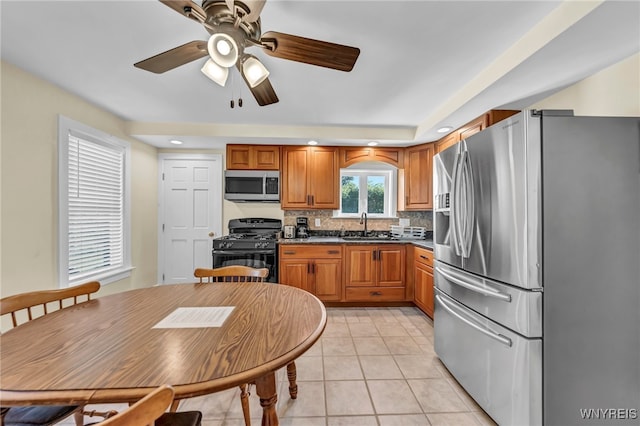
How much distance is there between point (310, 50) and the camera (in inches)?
50.5

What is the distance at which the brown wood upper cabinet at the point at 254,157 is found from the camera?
370 centimetres

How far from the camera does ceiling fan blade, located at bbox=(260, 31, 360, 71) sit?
1219 mm

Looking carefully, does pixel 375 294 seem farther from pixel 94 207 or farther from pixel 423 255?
pixel 94 207

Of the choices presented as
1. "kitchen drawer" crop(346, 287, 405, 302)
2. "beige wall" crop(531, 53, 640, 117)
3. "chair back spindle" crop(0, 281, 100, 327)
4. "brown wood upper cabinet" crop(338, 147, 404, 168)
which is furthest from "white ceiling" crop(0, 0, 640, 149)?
"kitchen drawer" crop(346, 287, 405, 302)

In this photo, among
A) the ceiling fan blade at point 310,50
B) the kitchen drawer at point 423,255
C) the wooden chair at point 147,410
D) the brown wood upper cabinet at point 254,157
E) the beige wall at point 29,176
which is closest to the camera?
the wooden chair at point 147,410

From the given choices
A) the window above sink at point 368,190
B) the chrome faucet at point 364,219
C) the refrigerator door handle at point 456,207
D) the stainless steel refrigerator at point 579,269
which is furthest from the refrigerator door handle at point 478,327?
the window above sink at point 368,190

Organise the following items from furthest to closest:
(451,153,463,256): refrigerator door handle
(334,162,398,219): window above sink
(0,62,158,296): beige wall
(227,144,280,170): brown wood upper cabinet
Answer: (334,162,398,219): window above sink
(227,144,280,170): brown wood upper cabinet
(0,62,158,296): beige wall
(451,153,463,256): refrigerator door handle

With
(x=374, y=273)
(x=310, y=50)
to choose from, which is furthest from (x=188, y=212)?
(x=310, y=50)

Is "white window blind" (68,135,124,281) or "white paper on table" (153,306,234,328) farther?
"white window blind" (68,135,124,281)

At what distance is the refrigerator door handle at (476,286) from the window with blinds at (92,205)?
3.31 meters

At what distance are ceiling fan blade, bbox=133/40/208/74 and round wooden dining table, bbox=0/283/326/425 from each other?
1266 millimetres

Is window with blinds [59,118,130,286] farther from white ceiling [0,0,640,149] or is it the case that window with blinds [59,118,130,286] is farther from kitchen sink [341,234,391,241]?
kitchen sink [341,234,391,241]

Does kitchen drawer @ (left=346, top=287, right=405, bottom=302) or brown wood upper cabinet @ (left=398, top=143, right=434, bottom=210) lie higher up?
brown wood upper cabinet @ (left=398, top=143, right=434, bottom=210)
